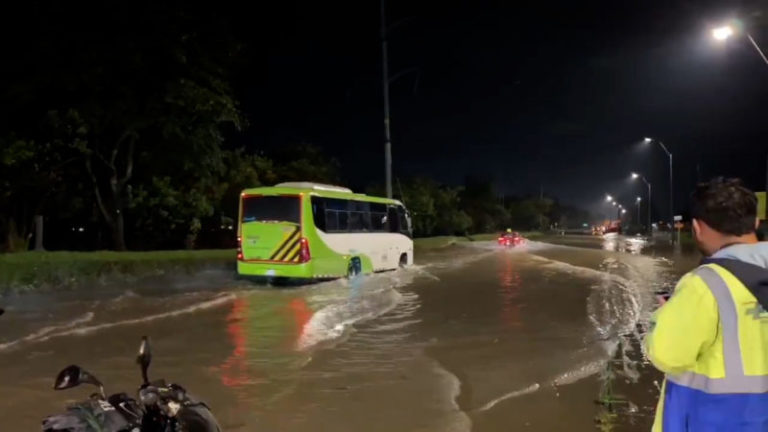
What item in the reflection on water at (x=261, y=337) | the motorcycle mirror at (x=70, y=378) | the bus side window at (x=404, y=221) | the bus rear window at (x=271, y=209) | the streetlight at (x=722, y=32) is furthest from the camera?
the bus side window at (x=404, y=221)

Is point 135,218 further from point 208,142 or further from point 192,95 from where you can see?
point 192,95

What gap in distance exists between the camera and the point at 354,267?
→ 24078mm

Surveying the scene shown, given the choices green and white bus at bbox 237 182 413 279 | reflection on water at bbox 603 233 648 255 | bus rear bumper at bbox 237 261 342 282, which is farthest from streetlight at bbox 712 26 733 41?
reflection on water at bbox 603 233 648 255

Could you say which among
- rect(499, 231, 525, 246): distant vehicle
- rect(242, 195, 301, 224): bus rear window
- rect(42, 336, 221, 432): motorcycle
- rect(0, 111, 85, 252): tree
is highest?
rect(0, 111, 85, 252): tree

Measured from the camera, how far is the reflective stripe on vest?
282 cm

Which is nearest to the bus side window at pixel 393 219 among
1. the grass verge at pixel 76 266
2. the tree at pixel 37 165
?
the grass verge at pixel 76 266

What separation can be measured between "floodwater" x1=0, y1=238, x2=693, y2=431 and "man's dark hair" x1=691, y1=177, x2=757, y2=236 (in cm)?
420

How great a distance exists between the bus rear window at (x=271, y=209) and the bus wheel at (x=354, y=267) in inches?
130

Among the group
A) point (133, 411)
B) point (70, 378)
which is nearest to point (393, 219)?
point (133, 411)

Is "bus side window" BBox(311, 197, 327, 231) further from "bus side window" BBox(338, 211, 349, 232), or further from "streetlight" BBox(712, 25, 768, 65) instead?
"streetlight" BBox(712, 25, 768, 65)

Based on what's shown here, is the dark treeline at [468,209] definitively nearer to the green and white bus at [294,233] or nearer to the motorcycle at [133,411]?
the green and white bus at [294,233]

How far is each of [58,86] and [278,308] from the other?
1196cm

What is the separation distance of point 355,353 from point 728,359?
8169 millimetres

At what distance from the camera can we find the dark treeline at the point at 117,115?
22.7 metres
